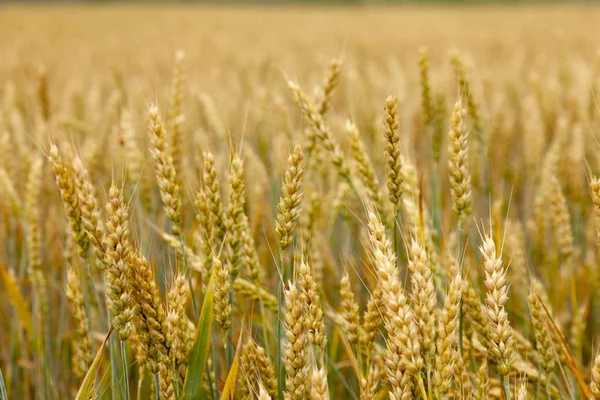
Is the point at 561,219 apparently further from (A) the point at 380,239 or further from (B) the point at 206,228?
(B) the point at 206,228

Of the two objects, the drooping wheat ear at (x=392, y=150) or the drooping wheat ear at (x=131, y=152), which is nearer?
the drooping wheat ear at (x=392, y=150)

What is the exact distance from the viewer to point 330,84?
1568 millimetres

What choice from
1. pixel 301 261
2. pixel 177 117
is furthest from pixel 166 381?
pixel 177 117

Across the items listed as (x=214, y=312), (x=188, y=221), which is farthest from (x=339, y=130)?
(x=214, y=312)

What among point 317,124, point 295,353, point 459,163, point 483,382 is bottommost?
point 483,382

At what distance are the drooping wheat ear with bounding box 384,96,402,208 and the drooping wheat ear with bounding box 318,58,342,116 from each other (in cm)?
46

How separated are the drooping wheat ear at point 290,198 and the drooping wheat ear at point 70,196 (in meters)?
0.43

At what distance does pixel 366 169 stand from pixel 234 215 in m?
0.36

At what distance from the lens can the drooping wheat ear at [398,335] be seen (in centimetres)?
87

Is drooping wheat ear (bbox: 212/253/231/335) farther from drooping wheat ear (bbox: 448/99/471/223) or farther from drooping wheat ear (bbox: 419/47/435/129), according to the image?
drooping wheat ear (bbox: 419/47/435/129)

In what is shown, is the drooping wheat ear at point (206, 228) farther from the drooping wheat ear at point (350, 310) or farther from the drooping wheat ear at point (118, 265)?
the drooping wheat ear at point (350, 310)

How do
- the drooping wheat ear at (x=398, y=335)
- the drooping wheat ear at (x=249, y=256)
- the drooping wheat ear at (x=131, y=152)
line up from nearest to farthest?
1. the drooping wheat ear at (x=398, y=335)
2. the drooping wheat ear at (x=249, y=256)
3. the drooping wheat ear at (x=131, y=152)

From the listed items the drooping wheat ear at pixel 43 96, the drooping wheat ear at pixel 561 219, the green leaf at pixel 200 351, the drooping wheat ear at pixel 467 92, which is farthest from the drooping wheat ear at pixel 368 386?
the drooping wheat ear at pixel 43 96

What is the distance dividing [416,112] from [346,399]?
9.17ft
